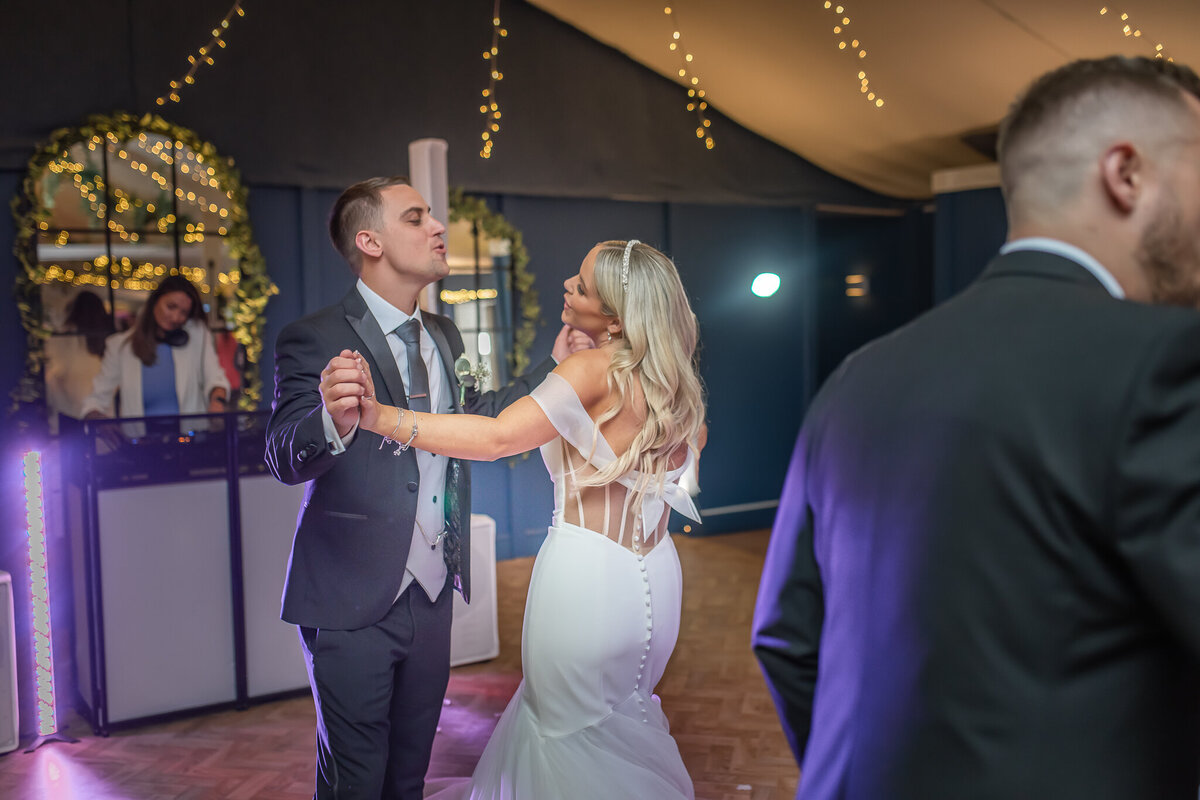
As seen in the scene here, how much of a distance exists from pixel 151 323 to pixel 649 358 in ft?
12.9

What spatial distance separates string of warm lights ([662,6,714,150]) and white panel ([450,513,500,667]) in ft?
11.3

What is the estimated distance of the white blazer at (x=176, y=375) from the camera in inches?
196

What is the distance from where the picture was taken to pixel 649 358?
2.13 m

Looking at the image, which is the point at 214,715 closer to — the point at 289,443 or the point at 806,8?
the point at 289,443

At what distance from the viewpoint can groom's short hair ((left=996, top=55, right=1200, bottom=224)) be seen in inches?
36.1

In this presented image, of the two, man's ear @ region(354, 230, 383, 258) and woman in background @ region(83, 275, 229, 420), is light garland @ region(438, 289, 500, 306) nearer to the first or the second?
woman in background @ region(83, 275, 229, 420)

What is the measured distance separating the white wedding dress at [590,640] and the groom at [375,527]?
278 mm

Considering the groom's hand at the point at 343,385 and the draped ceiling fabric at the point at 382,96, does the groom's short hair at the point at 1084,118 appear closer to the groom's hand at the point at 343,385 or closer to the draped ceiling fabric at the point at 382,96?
the groom's hand at the point at 343,385

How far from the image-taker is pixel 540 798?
2.10 m

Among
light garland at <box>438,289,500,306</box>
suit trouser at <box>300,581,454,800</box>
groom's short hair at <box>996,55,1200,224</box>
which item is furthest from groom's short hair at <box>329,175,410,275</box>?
light garland at <box>438,289,500,306</box>

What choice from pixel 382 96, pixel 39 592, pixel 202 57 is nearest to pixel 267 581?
pixel 39 592

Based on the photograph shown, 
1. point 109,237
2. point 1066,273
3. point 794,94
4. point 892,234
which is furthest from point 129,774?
point 892,234

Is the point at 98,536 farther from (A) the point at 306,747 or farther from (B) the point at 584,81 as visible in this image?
(B) the point at 584,81

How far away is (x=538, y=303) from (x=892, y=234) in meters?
3.53
